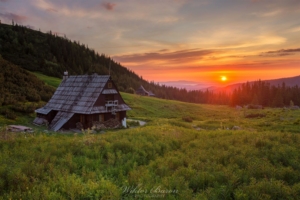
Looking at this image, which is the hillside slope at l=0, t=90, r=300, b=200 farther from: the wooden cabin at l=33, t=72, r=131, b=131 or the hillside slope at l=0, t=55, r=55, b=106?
the hillside slope at l=0, t=55, r=55, b=106

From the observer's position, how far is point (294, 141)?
15.5 meters

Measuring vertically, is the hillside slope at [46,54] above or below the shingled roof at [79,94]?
above

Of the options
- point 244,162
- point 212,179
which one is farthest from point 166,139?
point 212,179

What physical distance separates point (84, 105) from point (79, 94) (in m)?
3.26

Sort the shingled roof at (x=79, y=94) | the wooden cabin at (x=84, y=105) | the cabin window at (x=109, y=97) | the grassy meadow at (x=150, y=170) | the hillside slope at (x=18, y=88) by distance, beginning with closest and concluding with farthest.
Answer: the grassy meadow at (x=150, y=170) → the wooden cabin at (x=84, y=105) → the shingled roof at (x=79, y=94) → the cabin window at (x=109, y=97) → the hillside slope at (x=18, y=88)

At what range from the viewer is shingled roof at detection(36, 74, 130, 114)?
33.4m

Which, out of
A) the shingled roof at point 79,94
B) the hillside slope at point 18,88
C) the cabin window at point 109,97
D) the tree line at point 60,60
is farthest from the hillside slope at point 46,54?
the cabin window at point 109,97

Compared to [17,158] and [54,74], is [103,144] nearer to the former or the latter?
[17,158]

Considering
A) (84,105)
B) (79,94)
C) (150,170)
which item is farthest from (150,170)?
(79,94)

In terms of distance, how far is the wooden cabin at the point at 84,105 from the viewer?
1302 inches

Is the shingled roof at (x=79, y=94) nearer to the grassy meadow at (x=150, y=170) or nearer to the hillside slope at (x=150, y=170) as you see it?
the grassy meadow at (x=150, y=170)

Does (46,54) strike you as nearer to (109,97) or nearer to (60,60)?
(60,60)

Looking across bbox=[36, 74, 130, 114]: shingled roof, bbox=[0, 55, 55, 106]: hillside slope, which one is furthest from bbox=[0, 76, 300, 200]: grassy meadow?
bbox=[0, 55, 55, 106]: hillside slope

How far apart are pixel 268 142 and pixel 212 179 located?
23.8 feet
